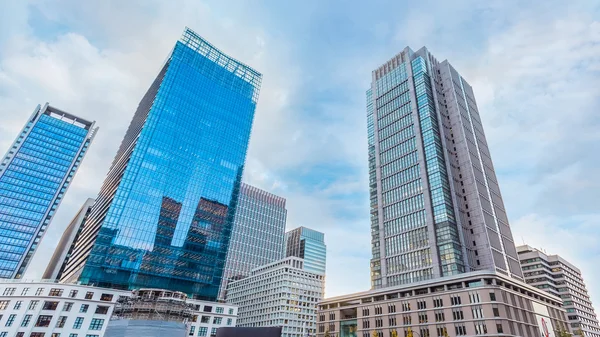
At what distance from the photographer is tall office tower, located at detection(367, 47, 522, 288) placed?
9575 centimetres

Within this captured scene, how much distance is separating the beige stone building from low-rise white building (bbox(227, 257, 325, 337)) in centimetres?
3586

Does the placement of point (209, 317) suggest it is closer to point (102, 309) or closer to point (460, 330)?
point (102, 309)

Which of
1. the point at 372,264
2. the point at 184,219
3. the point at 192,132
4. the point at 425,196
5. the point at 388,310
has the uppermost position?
the point at 192,132

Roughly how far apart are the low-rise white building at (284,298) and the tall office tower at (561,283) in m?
88.3

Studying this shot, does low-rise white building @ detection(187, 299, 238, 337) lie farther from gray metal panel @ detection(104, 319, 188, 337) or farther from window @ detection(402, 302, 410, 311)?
window @ detection(402, 302, 410, 311)

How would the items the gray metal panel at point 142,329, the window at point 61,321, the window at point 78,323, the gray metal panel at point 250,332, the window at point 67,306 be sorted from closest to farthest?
the gray metal panel at point 250,332, the gray metal panel at point 142,329, the window at point 61,321, the window at point 78,323, the window at point 67,306

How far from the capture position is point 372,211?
119750 millimetres

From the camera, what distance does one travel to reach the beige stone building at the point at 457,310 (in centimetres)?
6894

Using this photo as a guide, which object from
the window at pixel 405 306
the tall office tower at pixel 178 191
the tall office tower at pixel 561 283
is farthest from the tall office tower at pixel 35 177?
the tall office tower at pixel 561 283

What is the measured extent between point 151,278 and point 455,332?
A: 79.0 m

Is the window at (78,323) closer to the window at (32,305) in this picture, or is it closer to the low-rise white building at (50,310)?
the low-rise white building at (50,310)

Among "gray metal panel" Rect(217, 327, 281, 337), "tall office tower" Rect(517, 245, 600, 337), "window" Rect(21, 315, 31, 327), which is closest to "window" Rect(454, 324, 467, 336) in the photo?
"gray metal panel" Rect(217, 327, 281, 337)

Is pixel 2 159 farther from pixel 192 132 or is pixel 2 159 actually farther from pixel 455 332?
pixel 455 332

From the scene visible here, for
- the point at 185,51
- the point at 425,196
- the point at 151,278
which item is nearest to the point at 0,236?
the point at 151,278
